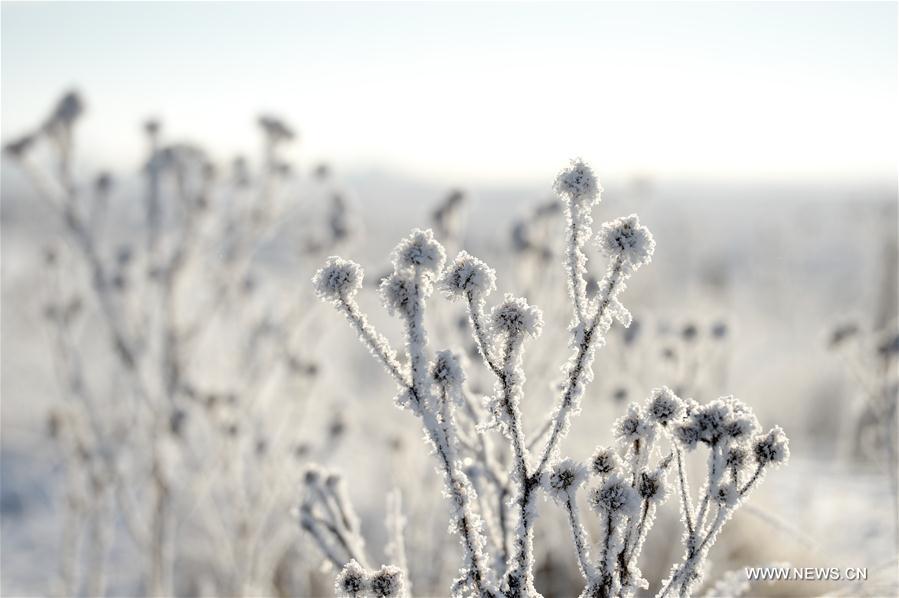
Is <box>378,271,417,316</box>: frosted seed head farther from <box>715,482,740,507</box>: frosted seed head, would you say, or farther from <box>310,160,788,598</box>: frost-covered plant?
<box>715,482,740,507</box>: frosted seed head

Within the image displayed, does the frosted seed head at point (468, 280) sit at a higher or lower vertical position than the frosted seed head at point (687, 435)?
higher

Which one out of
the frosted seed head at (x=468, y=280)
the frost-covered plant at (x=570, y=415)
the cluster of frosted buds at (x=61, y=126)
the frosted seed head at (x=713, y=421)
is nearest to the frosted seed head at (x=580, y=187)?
the frost-covered plant at (x=570, y=415)

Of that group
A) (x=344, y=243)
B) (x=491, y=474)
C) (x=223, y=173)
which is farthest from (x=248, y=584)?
(x=491, y=474)

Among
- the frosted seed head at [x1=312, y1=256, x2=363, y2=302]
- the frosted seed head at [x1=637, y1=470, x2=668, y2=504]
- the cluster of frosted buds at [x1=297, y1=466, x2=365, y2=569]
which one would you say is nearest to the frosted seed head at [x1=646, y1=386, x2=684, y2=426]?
the frosted seed head at [x1=637, y1=470, x2=668, y2=504]

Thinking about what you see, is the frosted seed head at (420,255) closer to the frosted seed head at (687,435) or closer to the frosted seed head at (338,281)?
the frosted seed head at (338,281)

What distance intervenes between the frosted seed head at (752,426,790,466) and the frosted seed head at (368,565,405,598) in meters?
0.72

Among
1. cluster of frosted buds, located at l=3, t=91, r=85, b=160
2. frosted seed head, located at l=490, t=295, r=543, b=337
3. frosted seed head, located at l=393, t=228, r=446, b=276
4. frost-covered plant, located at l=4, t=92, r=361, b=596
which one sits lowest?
frost-covered plant, located at l=4, t=92, r=361, b=596

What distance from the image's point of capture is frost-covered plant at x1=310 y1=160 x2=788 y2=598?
1320 millimetres

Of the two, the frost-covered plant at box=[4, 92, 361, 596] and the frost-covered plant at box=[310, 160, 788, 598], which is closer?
the frost-covered plant at box=[310, 160, 788, 598]

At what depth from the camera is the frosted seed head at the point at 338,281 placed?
1317 millimetres

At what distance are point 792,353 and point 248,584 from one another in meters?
15.4

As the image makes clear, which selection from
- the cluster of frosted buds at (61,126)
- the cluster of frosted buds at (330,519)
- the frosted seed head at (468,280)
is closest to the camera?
the frosted seed head at (468,280)

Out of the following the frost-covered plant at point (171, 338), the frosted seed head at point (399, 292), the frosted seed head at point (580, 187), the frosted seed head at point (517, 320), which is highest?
the frosted seed head at point (580, 187)

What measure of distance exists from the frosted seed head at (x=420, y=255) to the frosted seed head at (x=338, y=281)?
0.26 ft
